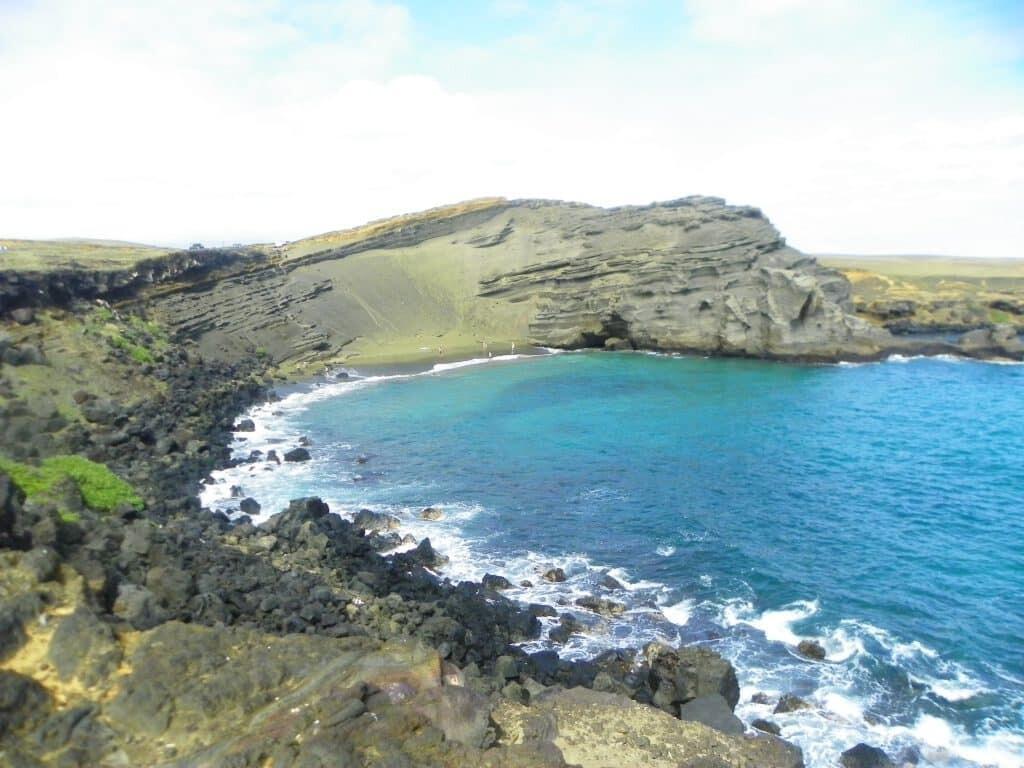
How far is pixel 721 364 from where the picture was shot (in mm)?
60438

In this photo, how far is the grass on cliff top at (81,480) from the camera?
837 inches

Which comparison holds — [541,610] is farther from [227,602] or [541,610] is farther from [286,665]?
[286,665]

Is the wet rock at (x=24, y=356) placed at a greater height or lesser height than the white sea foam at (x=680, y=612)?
greater

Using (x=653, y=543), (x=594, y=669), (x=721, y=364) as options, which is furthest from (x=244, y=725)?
(x=721, y=364)

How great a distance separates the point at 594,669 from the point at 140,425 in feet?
84.6

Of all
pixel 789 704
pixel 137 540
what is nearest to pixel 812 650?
pixel 789 704

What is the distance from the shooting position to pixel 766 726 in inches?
645

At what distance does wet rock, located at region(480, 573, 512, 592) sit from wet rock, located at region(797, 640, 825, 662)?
8.70m

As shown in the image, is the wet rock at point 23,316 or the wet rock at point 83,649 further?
the wet rock at point 23,316

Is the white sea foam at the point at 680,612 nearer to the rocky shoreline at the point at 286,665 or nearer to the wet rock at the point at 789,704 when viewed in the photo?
the rocky shoreline at the point at 286,665

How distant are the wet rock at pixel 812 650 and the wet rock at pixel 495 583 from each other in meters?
8.70

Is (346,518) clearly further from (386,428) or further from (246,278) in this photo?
(246,278)

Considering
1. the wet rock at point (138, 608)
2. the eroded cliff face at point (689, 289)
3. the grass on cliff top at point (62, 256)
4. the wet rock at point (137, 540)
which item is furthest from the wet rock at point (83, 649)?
the eroded cliff face at point (689, 289)

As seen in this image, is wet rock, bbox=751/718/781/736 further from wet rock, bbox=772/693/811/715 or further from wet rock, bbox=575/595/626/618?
wet rock, bbox=575/595/626/618
